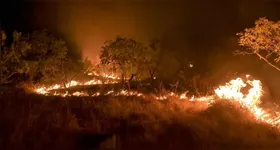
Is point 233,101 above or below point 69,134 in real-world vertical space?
above

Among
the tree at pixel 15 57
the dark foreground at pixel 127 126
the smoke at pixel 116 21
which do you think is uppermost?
the smoke at pixel 116 21

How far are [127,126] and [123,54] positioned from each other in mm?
6527

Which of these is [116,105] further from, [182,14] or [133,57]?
[182,14]

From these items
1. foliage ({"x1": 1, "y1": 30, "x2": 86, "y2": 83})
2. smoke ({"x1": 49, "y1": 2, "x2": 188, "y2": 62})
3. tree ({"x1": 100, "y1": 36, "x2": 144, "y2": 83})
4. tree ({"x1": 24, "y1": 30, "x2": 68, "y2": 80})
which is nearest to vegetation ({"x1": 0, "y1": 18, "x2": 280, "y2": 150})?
foliage ({"x1": 1, "y1": 30, "x2": 86, "y2": 83})

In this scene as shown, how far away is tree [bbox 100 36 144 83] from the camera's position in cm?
1658

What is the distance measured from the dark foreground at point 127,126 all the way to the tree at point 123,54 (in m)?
4.06

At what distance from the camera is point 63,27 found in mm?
22516

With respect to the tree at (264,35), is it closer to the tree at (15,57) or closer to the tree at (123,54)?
the tree at (123,54)

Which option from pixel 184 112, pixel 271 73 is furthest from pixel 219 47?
pixel 184 112

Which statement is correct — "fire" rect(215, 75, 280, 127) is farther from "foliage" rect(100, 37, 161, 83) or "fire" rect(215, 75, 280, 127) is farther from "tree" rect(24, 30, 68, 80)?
"tree" rect(24, 30, 68, 80)

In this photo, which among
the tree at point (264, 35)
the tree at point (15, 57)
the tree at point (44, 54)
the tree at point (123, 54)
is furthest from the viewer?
the tree at point (44, 54)

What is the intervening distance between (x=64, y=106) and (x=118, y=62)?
5.08 meters

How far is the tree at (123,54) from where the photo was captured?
54.4 ft

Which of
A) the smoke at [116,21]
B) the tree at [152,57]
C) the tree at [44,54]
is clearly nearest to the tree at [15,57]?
the tree at [44,54]
